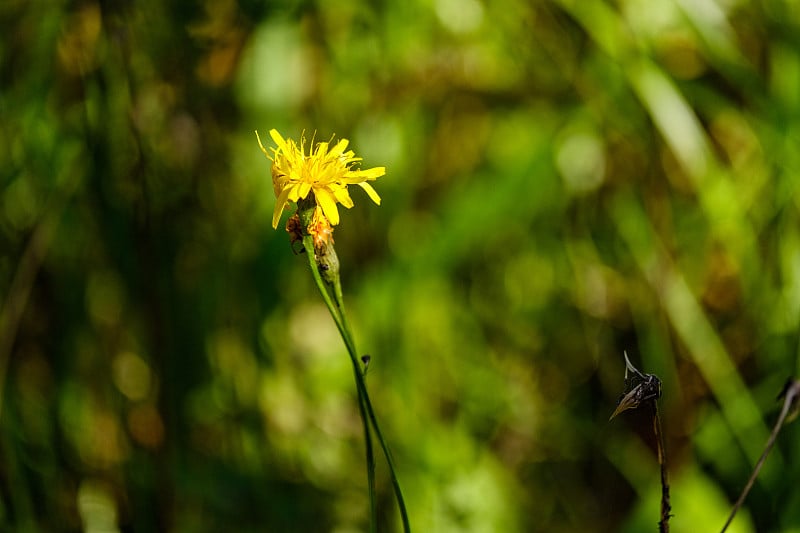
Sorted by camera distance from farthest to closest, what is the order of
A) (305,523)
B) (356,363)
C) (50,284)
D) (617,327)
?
(617,327) < (50,284) < (305,523) < (356,363)

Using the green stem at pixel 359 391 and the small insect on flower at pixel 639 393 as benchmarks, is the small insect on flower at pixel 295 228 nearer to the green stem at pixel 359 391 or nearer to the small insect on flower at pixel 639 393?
the green stem at pixel 359 391

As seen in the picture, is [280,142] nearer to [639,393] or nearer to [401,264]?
[639,393]

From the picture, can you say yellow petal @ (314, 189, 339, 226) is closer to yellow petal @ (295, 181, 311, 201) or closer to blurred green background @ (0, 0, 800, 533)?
yellow petal @ (295, 181, 311, 201)

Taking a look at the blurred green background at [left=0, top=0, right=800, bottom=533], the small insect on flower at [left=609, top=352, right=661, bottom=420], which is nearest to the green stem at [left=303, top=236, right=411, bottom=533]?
the small insect on flower at [left=609, top=352, right=661, bottom=420]

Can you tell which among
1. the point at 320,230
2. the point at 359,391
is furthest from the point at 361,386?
the point at 320,230

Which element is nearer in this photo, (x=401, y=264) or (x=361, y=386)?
(x=361, y=386)

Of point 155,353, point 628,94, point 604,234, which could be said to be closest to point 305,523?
point 155,353

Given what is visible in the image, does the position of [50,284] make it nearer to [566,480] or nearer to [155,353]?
[155,353]
